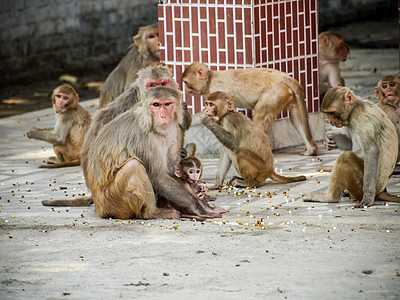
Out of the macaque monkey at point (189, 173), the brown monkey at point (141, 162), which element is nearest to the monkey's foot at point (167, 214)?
the brown monkey at point (141, 162)

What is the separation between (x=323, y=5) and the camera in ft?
77.0

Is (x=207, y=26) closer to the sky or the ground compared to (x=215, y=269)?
closer to the sky

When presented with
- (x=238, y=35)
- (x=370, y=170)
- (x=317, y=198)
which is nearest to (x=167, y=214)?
(x=317, y=198)

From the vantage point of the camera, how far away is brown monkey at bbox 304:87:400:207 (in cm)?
791

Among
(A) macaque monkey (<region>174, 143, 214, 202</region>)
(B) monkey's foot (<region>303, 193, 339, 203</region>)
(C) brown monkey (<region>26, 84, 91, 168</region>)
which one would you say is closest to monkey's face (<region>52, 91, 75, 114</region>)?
(C) brown monkey (<region>26, 84, 91, 168</region>)

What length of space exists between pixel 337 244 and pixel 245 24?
4456 mm

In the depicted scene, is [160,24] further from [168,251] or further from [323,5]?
[323,5]

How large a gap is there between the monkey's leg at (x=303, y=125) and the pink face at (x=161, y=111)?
3256 millimetres

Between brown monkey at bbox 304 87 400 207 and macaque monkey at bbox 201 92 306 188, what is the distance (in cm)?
116

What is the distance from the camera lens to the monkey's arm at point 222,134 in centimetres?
902

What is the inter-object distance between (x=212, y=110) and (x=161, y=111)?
149 cm

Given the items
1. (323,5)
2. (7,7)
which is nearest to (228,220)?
(7,7)

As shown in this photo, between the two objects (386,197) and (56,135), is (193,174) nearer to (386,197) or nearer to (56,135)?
(386,197)

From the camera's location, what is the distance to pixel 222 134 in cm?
905
